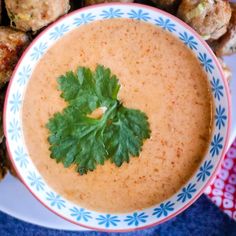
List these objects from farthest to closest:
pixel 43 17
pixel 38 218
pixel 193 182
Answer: pixel 38 218, pixel 193 182, pixel 43 17

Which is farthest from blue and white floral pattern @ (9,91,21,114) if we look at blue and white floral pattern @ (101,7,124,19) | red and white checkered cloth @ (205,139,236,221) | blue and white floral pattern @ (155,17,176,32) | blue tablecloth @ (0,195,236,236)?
red and white checkered cloth @ (205,139,236,221)

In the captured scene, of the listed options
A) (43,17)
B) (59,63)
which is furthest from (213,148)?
(43,17)

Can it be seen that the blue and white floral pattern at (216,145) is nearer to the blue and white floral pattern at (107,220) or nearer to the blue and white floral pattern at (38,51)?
the blue and white floral pattern at (107,220)

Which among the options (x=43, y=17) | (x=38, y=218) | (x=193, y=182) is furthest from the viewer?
(x=38, y=218)

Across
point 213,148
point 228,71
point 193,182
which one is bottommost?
point 193,182

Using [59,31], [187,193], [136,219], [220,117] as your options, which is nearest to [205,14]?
[220,117]

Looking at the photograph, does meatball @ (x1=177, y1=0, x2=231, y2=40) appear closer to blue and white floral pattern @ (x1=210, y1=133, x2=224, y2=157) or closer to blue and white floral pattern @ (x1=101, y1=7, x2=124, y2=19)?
blue and white floral pattern @ (x1=101, y1=7, x2=124, y2=19)

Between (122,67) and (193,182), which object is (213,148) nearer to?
(193,182)
